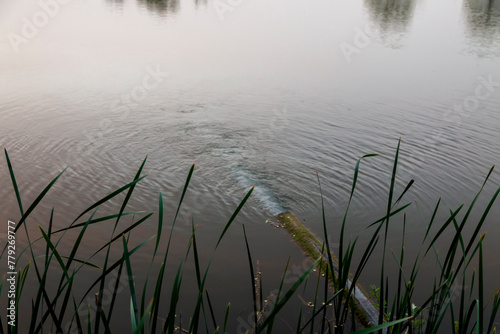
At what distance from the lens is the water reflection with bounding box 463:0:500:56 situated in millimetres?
Answer: 15247

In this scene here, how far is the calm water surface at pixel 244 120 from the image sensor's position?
18.6 feet

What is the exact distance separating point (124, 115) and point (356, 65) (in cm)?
664

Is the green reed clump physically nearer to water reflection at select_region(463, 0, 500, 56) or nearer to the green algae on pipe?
the green algae on pipe

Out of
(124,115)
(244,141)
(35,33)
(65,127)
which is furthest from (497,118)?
(35,33)

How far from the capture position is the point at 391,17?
20.7 m

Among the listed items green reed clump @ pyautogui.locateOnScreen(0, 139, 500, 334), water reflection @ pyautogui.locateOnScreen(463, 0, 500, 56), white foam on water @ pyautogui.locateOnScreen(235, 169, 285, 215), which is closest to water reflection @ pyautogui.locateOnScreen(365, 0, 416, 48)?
water reflection @ pyautogui.locateOnScreen(463, 0, 500, 56)

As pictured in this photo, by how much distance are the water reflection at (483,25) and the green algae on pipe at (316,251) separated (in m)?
11.3

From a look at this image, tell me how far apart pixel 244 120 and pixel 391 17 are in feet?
46.7

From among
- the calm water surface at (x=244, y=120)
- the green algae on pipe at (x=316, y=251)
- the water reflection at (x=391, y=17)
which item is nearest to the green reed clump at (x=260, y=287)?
the green algae on pipe at (x=316, y=251)

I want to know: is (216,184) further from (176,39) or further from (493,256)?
(176,39)

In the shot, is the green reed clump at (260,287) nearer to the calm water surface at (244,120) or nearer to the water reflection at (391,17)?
the calm water surface at (244,120)

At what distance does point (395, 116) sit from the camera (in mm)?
9125

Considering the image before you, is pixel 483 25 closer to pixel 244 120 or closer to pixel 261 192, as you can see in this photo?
pixel 244 120

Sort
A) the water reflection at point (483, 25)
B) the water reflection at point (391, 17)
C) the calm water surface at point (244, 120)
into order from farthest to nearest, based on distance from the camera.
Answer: the water reflection at point (391, 17)
the water reflection at point (483, 25)
the calm water surface at point (244, 120)
